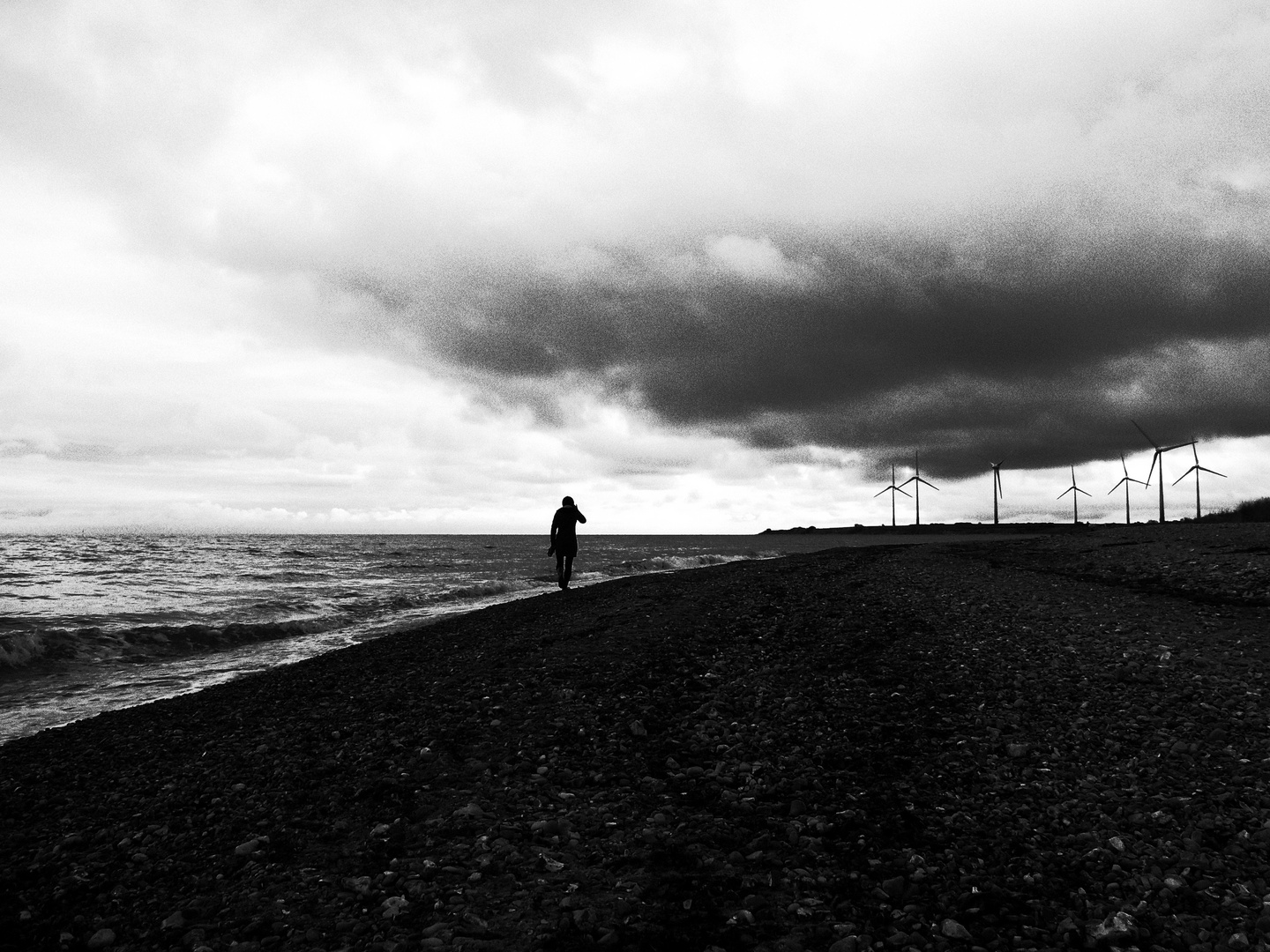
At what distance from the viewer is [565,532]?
28.7 meters

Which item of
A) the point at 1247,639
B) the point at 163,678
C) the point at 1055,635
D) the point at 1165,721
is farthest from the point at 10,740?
the point at 1247,639

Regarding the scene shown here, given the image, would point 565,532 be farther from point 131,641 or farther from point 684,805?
point 684,805

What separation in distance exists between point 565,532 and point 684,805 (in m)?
22.2

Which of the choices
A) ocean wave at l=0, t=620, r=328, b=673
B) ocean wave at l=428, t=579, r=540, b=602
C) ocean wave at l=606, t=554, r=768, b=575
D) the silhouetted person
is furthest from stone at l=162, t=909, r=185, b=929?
ocean wave at l=606, t=554, r=768, b=575

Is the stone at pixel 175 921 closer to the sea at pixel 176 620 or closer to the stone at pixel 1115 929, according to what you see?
the stone at pixel 1115 929

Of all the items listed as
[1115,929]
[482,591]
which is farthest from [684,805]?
[482,591]

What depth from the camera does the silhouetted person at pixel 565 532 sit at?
91.2 ft

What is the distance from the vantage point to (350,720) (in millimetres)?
10477

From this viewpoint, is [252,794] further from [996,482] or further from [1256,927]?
[996,482]

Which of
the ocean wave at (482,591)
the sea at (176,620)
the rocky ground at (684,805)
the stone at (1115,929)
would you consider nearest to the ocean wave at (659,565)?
the sea at (176,620)

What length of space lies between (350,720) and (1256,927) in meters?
10.2

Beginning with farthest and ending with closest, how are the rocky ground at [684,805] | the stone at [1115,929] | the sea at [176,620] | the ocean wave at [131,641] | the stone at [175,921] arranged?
1. the ocean wave at [131,641]
2. the sea at [176,620]
3. the stone at [175,921]
4. the rocky ground at [684,805]
5. the stone at [1115,929]

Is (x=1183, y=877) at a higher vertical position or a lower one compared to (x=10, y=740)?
higher

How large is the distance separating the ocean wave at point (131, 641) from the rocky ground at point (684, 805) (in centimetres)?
910
